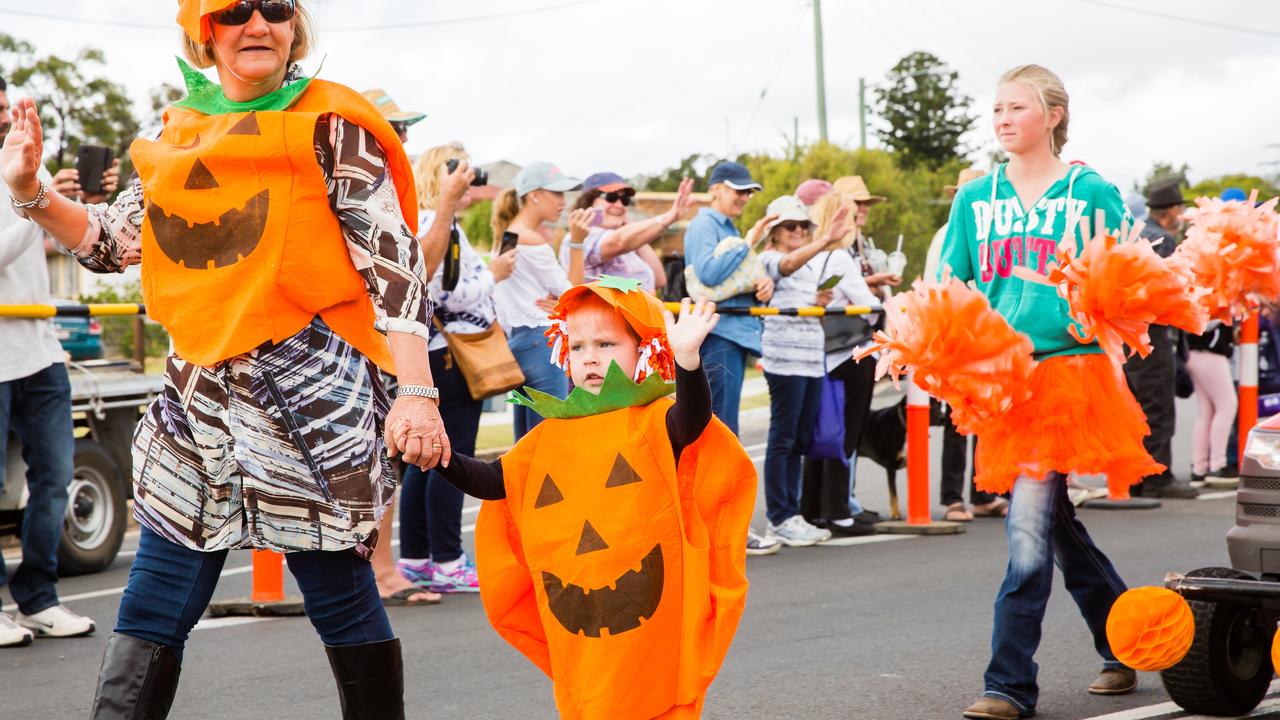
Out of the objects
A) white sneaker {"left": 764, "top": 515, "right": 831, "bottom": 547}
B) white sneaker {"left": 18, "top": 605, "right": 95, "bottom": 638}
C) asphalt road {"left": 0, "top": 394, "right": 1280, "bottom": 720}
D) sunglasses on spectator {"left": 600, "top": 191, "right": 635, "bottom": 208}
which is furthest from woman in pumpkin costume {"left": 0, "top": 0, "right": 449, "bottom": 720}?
white sneaker {"left": 764, "top": 515, "right": 831, "bottom": 547}

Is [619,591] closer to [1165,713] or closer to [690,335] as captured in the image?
[690,335]

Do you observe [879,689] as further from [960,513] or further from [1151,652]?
[960,513]

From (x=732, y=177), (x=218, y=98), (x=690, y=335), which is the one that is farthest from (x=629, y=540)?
(x=732, y=177)

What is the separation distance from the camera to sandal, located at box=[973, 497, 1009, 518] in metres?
10.4

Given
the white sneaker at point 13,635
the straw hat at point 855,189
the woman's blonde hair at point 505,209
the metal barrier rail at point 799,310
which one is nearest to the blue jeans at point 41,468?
the white sneaker at point 13,635

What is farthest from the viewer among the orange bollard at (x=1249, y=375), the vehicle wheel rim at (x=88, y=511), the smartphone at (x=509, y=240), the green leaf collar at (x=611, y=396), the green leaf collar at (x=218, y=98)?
the orange bollard at (x=1249, y=375)

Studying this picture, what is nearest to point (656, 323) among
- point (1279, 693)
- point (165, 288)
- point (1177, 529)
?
point (165, 288)

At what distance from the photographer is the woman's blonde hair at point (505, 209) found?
328 inches

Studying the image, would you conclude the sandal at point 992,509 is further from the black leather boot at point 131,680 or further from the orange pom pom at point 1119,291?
the black leather boot at point 131,680

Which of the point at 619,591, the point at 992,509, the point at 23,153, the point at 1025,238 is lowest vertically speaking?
the point at 992,509

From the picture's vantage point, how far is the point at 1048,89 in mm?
5270

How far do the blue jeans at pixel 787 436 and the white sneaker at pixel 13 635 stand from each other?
165 inches

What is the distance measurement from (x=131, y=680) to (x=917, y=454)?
6.79 m

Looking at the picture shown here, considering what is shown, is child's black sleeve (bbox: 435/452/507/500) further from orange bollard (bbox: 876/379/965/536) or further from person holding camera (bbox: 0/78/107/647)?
orange bollard (bbox: 876/379/965/536)
